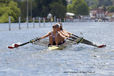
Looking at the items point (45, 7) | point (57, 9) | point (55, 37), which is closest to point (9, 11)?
point (57, 9)

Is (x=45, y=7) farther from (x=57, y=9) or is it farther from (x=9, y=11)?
(x=9, y=11)

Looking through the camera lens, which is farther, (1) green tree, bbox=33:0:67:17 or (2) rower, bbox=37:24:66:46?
(1) green tree, bbox=33:0:67:17

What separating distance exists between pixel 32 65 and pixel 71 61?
2.38m

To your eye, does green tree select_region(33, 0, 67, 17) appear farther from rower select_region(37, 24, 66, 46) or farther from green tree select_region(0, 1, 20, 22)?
rower select_region(37, 24, 66, 46)

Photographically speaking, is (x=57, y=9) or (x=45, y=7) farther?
(x=45, y=7)

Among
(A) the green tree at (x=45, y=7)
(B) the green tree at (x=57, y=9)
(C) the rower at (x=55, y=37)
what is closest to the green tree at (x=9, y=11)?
(B) the green tree at (x=57, y=9)

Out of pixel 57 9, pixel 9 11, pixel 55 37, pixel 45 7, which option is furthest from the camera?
pixel 45 7

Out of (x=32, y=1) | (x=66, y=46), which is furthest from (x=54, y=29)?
(x=32, y=1)

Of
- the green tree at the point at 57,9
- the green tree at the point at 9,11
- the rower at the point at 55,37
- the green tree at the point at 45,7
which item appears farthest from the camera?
the green tree at the point at 45,7

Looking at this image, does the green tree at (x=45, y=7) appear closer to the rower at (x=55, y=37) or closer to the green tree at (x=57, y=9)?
the green tree at (x=57, y=9)

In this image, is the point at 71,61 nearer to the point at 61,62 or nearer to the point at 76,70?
the point at 61,62

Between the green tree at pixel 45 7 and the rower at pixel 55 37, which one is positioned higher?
the rower at pixel 55 37

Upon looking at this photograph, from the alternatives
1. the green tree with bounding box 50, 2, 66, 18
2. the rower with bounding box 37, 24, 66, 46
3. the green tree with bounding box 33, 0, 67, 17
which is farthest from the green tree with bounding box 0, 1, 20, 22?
the rower with bounding box 37, 24, 66, 46

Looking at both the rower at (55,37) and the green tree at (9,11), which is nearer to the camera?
the rower at (55,37)
